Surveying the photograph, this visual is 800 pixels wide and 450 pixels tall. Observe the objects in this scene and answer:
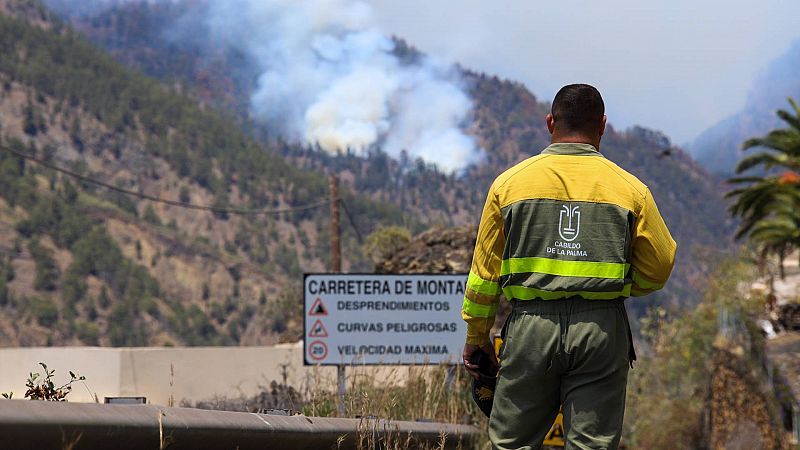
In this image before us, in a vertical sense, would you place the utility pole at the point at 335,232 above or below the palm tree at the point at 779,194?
below

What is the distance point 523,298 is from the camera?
5059mm

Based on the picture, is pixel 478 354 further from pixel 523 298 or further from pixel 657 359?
pixel 657 359

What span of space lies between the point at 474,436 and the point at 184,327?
305 ft

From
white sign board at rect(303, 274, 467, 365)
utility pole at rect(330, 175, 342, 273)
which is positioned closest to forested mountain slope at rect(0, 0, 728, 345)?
utility pole at rect(330, 175, 342, 273)

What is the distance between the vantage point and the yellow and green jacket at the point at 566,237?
5.00 m

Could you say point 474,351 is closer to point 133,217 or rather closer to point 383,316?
point 383,316

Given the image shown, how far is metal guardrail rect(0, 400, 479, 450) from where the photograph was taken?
359 cm

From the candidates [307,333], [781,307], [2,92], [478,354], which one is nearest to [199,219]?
[2,92]

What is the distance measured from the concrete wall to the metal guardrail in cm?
1428

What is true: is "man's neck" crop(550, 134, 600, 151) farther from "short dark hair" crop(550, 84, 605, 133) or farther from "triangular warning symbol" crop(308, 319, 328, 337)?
"triangular warning symbol" crop(308, 319, 328, 337)

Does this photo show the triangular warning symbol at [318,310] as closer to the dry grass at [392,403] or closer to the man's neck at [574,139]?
the dry grass at [392,403]

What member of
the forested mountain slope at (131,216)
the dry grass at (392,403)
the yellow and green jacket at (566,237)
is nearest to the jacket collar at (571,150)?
the yellow and green jacket at (566,237)

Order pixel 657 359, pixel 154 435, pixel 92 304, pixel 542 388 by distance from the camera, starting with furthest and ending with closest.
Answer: pixel 92 304
pixel 657 359
pixel 542 388
pixel 154 435

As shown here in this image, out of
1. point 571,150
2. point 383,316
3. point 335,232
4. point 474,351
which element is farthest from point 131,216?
point 571,150
